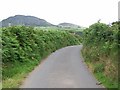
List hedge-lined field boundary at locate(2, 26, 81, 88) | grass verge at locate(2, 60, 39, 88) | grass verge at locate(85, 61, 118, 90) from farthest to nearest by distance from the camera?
hedge-lined field boundary at locate(2, 26, 81, 88)
grass verge at locate(2, 60, 39, 88)
grass verge at locate(85, 61, 118, 90)

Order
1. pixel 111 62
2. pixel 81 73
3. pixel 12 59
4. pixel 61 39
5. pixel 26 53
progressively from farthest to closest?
pixel 61 39
pixel 26 53
pixel 12 59
pixel 81 73
pixel 111 62

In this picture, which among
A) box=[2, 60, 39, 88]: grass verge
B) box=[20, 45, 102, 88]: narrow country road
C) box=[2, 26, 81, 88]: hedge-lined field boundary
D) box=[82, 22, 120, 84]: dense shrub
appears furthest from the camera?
box=[2, 26, 81, 88]: hedge-lined field boundary

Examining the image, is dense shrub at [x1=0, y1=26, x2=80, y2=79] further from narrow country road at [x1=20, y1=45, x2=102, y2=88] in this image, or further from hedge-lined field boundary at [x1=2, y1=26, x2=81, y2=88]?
narrow country road at [x1=20, y1=45, x2=102, y2=88]

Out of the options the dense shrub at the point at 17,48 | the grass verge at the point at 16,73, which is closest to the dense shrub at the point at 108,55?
the grass verge at the point at 16,73

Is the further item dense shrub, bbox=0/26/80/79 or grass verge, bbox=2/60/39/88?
dense shrub, bbox=0/26/80/79

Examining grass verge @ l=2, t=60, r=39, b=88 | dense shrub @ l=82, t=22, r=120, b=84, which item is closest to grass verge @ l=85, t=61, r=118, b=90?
dense shrub @ l=82, t=22, r=120, b=84

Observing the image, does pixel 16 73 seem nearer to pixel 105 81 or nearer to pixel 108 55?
pixel 108 55

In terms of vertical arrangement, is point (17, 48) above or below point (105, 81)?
above

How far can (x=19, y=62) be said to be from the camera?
23.3 metres

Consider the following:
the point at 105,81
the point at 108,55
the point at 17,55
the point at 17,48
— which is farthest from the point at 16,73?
the point at 105,81

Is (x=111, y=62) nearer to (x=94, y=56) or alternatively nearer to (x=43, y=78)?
(x=43, y=78)

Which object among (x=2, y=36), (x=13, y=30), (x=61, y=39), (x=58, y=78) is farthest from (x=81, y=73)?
(x=61, y=39)

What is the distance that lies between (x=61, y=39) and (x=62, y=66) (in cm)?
3075

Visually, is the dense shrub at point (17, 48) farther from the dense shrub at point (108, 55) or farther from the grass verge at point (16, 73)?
the dense shrub at point (108, 55)
